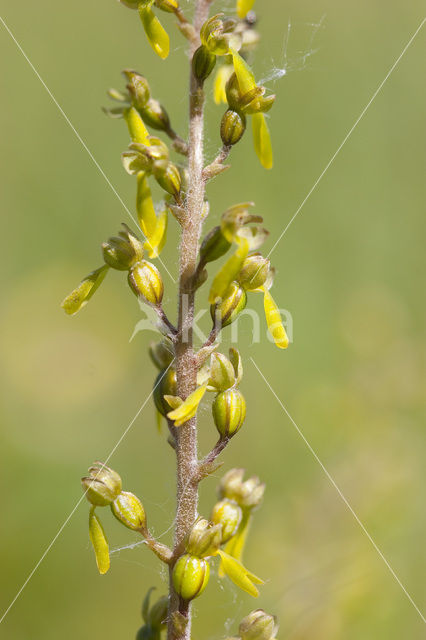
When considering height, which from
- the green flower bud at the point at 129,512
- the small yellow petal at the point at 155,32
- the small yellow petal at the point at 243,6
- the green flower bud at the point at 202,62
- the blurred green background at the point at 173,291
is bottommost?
the blurred green background at the point at 173,291

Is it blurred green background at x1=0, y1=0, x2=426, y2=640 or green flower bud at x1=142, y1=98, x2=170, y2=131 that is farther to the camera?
blurred green background at x1=0, y1=0, x2=426, y2=640

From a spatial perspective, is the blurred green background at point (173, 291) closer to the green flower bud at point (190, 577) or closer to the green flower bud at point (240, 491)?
the green flower bud at point (240, 491)

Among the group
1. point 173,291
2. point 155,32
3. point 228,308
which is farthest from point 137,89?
point 173,291

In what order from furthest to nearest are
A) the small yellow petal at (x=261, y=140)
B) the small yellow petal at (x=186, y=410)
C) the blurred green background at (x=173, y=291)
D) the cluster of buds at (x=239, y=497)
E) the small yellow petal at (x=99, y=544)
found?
the blurred green background at (x=173, y=291)
the cluster of buds at (x=239, y=497)
the small yellow petal at (x=261, y=140)
the small yellow petal at (x=99, y=544)
the small yellow petal at (x=186, y=410)

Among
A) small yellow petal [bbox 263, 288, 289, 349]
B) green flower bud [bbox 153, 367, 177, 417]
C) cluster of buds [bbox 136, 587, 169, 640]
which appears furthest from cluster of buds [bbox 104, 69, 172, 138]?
cluster of buds [bbox 136, 587, 169, 640]

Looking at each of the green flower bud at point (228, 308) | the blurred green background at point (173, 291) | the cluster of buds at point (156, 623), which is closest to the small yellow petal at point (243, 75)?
the green flower bud at point (228, 308)

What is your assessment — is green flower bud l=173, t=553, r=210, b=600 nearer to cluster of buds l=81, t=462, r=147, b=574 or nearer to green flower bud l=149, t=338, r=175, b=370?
cluster of buds l=81, t=462, r=147, b=574
